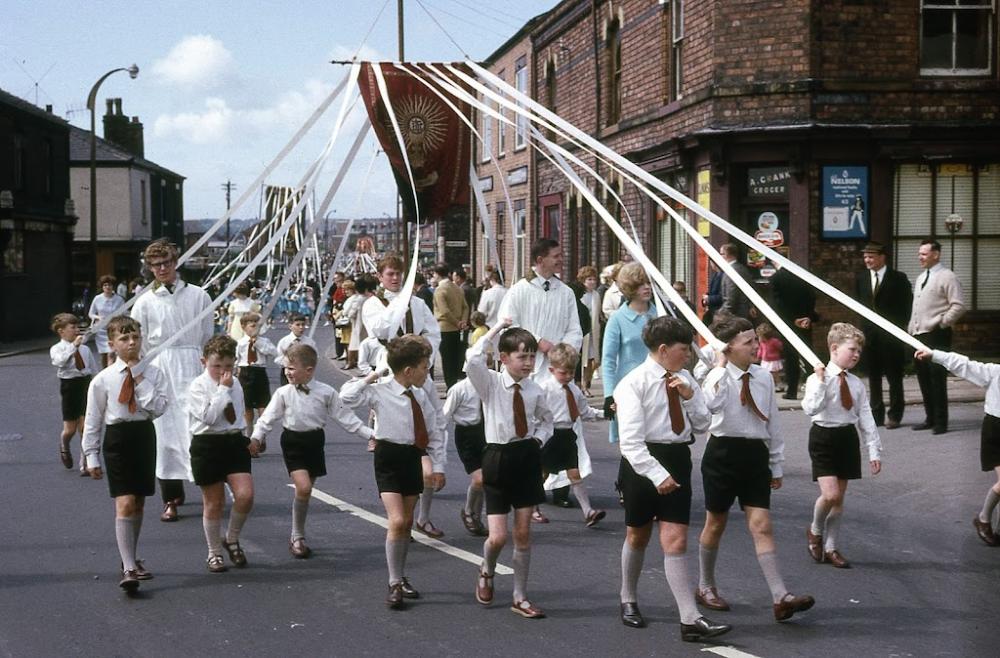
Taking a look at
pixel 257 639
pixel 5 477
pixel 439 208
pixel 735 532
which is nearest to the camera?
pixel 257 639

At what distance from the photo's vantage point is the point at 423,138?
8758 mm

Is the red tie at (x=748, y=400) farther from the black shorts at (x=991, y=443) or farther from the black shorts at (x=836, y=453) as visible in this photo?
the black shorts at (x=991, y=443)

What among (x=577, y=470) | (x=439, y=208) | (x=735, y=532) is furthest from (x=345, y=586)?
(x=439, y=208)

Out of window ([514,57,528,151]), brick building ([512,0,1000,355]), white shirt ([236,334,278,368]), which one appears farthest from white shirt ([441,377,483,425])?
window ([514,57,528,151])

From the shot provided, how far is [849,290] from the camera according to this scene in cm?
1702

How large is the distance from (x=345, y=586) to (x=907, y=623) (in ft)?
9.87

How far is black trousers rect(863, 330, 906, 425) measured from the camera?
1223 centimetres

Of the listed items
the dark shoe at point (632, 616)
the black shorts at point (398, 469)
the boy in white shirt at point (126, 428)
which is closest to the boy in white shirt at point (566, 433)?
the black shorts at point (398, 469)

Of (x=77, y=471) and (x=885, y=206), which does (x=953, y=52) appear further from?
(x=77, y=471)

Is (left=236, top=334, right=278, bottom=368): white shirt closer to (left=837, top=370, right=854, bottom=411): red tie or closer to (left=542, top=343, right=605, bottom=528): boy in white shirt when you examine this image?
(left=542, top=343, right=605, bottom=528): boy in white shirt

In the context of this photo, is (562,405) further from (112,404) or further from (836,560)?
(112,404)

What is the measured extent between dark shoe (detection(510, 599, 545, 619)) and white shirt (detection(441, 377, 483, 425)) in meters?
1.50

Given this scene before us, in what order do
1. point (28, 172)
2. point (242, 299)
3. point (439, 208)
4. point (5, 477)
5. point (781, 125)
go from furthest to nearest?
point (28, 172), point (781, 125), point (242, 299), point (5, 477), point (439, 208)

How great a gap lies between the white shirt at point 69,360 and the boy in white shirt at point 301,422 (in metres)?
4.59
